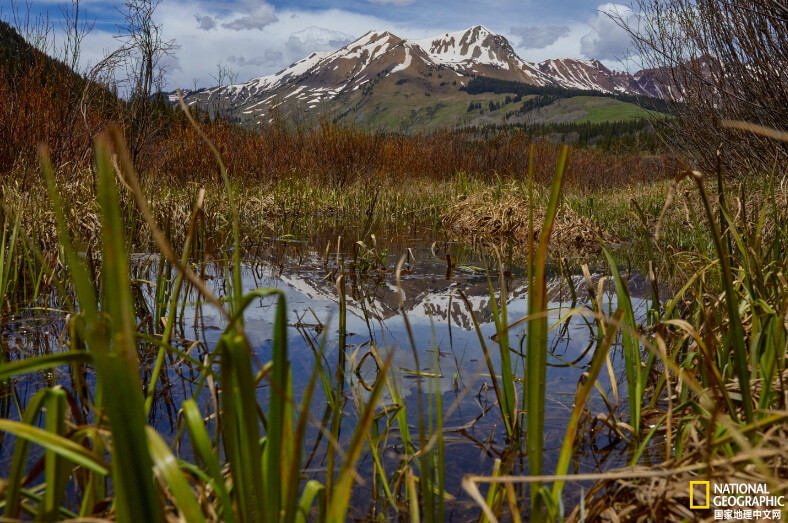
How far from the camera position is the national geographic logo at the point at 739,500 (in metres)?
0.94

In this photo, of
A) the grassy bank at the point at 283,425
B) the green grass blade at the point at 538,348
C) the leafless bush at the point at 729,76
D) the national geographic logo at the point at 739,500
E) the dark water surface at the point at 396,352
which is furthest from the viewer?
the leafless bush at the point at 729,76

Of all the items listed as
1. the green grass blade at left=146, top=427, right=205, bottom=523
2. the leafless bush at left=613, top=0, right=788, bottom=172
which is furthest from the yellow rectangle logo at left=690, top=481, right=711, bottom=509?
the leafless bush at left=613, top=0, right=788, bottom=172

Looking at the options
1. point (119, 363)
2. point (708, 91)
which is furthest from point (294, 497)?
point (708, 91)

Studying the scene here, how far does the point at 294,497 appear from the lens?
2.48 feet

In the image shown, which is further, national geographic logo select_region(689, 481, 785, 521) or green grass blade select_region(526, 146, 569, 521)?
national geographic logo select_region(689, 481, 785, 521)

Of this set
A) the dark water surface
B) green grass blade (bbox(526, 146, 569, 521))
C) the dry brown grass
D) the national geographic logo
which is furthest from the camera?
the dry brown grass

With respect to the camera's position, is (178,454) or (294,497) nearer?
(294,497)

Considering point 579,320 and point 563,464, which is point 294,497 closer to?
point 563,464

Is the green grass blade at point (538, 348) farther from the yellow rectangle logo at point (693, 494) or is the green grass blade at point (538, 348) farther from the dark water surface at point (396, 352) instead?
the yellow rectangle logo at point (693, 494)

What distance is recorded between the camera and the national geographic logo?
0.94m

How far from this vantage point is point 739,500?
3.23 ft

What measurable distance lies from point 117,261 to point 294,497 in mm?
435

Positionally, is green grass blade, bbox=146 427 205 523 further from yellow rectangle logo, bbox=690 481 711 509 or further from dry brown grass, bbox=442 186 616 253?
dry brown grass, bbox=442 186 616 253

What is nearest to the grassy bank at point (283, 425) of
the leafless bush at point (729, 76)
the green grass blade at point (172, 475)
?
the green grass blade at point (172, 475)
